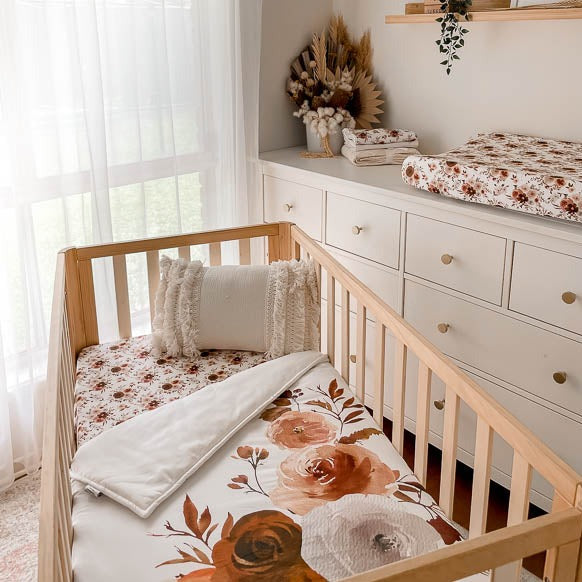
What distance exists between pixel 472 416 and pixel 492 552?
1401 millimetres

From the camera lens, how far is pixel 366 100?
9.67 ft

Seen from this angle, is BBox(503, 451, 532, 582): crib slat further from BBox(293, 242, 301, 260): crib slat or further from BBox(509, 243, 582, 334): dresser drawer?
BBox(293, 242, 301, 260): crib slat

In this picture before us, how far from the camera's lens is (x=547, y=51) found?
2.38 metres

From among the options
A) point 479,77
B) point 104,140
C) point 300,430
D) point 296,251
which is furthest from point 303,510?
point 479,77

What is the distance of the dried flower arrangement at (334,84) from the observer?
288 centimetres

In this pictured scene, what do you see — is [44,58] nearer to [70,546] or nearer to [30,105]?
[30,105]

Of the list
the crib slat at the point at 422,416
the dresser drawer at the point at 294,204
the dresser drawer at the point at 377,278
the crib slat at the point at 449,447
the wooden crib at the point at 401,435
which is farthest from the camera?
the dresser drawer at the point at 294,204

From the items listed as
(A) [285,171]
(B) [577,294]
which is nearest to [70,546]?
(B) [577,294]

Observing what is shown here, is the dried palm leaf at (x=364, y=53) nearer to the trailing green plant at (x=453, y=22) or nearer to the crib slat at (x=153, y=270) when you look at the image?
the trailing green plant at (x=453, y=22)

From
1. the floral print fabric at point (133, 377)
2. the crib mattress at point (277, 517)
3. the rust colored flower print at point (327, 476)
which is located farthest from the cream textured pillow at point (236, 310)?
the rust colored flower print at point (327, 476)

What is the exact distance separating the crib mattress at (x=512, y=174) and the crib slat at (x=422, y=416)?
64cm

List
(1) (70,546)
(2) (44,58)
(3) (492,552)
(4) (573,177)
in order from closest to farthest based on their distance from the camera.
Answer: (3) (492,552) < (1) (70,546) < (4) (573,177) < (2) (44,58)

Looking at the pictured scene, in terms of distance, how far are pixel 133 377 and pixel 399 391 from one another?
75 centimetres

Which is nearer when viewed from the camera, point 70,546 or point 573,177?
point 70,546
